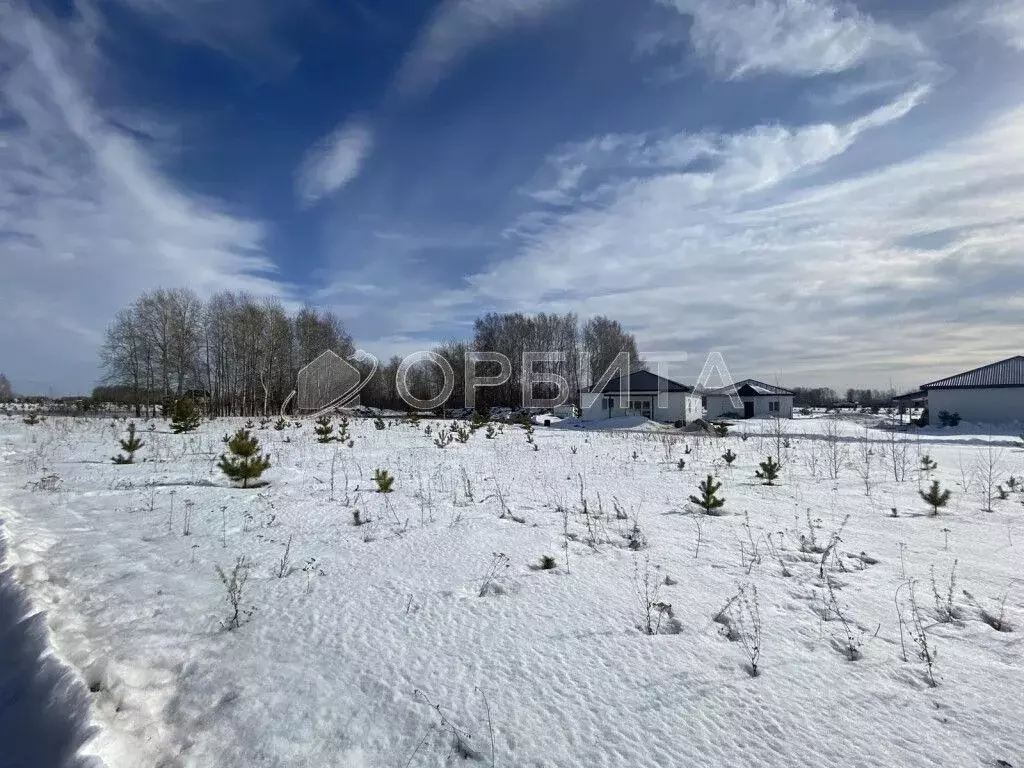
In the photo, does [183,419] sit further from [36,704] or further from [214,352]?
[214,352]

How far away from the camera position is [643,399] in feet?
129

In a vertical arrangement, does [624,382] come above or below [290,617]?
above

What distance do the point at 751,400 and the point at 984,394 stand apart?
17.0m

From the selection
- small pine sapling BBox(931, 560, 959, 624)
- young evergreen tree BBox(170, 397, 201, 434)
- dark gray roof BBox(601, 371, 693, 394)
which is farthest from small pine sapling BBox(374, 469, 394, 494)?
dark gray roof BBox(601, 371, 693, 394)

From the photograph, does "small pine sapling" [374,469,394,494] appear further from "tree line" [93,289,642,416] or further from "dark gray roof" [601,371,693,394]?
"dark gray roof" [601,371,693,394]

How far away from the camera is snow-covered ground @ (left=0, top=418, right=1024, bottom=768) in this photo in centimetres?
208

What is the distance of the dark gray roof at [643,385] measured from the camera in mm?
39219

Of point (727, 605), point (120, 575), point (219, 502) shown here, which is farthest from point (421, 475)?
point (727, 605)

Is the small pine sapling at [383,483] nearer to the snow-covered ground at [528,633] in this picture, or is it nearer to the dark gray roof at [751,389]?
the snow-covered ground at [528,633]

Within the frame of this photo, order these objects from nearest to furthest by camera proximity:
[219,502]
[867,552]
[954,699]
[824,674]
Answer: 1. [954,699]
2. [824,674]
3. [867,552]
4. [219,502]

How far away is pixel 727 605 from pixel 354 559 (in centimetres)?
303

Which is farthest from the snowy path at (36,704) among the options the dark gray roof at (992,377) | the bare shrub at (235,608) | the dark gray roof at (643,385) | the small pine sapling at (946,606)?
the dark gray roof at (992,377)

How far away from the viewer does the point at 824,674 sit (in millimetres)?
2436

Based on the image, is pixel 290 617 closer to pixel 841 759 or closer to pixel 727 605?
pixel 727 605
